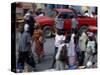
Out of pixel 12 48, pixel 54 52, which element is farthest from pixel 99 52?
pixel 12 48

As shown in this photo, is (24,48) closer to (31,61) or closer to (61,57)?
(31,61)

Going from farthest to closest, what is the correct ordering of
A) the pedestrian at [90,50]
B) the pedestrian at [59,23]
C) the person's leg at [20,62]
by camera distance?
the pedestrian at [90,50], the pedestrian at [59,23], the person's leg at [20,62]

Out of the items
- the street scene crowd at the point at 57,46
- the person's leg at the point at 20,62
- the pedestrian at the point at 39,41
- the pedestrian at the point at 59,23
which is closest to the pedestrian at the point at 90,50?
the street scene crowd at the point at 57,46

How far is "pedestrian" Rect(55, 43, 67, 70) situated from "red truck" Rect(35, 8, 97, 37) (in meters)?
0.13

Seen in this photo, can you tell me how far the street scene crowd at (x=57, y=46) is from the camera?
1.62 m

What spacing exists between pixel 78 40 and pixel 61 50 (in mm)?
149

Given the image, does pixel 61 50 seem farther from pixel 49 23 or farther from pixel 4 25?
pixel 4 25

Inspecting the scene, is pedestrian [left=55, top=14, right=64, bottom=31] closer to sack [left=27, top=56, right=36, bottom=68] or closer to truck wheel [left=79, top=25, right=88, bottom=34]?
truck wheel [left=79, top=25, right=88, bottom=34]

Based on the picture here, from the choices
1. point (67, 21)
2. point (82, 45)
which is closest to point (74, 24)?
point (67, 21)

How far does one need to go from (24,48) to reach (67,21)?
1.19 feet

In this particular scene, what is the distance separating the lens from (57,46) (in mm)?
1707

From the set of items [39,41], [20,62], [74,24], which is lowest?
A: [20,62]

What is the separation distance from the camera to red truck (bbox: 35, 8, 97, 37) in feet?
5.46

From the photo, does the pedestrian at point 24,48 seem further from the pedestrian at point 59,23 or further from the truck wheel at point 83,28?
the truck wheel at point 83,28
